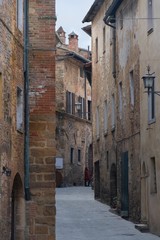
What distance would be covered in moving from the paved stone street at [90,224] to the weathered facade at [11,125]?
3.95 meters

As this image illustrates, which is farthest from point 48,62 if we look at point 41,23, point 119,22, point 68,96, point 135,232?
point 68,96

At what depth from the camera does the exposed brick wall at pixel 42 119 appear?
1784 cm

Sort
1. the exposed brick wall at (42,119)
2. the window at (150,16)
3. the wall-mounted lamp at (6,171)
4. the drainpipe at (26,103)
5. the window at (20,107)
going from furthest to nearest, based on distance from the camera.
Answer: the window at (150,16)
the exposed brick wall at (42,119)
the drainpipe at (26,103)
the window at (20,107)
the wall-mounted lamp at (6,171)

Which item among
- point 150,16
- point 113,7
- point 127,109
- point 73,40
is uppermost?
point 73,40

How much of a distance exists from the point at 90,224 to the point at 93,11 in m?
14.9

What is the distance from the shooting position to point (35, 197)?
17875 mm

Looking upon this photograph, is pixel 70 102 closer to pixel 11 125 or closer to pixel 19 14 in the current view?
pixel 19 14

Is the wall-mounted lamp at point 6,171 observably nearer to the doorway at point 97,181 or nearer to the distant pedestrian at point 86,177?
the doorway at point 97,181

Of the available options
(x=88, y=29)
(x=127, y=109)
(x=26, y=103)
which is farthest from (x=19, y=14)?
(x=88, y=29)

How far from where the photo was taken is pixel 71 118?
5256 centimetres

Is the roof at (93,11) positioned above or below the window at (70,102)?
above

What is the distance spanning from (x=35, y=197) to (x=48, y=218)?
60 centimetres

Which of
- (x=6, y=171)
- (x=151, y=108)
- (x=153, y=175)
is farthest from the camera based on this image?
(x=151, y=108)

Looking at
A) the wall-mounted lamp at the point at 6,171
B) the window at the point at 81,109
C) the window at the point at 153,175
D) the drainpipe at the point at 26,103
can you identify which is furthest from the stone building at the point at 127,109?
the window at the point at 81,109
